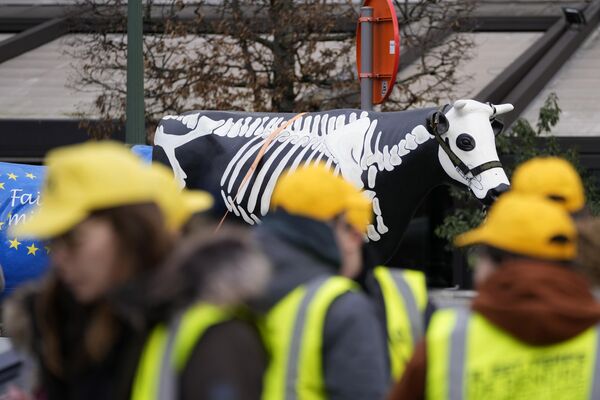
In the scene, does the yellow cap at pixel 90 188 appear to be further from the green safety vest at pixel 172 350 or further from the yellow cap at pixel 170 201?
the green safety vest at pixel 172 350

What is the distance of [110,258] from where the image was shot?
2.92m

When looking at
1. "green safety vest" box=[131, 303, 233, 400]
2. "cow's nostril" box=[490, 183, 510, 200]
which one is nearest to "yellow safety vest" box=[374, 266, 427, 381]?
"green safety vest" box=[131, 303, 233, 400]

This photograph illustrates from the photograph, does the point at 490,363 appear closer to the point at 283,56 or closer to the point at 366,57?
the point at 366,57

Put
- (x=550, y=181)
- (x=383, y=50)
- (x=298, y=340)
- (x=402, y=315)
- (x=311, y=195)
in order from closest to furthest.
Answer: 1. (x=298, y=340)
2. (x=311, y=195)
3. (x=402, y=315)
4. (x=550, y=181)
5. (x=383, y=50)

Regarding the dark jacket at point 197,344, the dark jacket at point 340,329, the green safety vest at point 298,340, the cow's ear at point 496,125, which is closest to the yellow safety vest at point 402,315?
the dark jacket at point 340,329

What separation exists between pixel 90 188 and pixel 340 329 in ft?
2.92

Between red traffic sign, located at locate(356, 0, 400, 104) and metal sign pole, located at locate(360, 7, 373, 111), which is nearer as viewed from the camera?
red traffic sign, located at locate(356, 0, 400, 104)

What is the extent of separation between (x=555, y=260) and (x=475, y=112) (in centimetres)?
615

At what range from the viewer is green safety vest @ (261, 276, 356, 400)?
3520 mm

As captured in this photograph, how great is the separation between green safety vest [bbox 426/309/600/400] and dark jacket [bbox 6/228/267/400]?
0.59 meters

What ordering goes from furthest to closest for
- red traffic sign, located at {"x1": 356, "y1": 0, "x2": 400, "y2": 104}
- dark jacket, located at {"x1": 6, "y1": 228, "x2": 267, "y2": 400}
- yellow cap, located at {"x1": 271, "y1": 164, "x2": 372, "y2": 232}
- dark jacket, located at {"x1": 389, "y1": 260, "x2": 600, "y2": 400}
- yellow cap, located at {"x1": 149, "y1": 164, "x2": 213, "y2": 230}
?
red traffic sign, located at {"x1": 356, "y1": 0, "x2": 400, "y2": 104} < yellow cap, located at {"x1": 271, "y1": 164, "x2": 372, "y2": 232} < dark jacket, located at {"x1": 389, "y1": 260, "x2": 600, "y2": 400} < yellow cap, located at {"x1": 149, "y1": 164, "x2": 213, "y2": 230} < dark jacket, located at {"x1": 6, "y1": 228, "x2": 267, "y2": 400}

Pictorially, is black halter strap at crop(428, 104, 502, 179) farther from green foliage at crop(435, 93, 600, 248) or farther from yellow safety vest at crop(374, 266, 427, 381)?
yellow safety vest at crop(374, 266, 427, 381)

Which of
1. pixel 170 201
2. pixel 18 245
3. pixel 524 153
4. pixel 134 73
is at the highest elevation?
pixel 170 201

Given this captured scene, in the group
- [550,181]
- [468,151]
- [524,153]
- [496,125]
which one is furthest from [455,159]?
[524,153]
